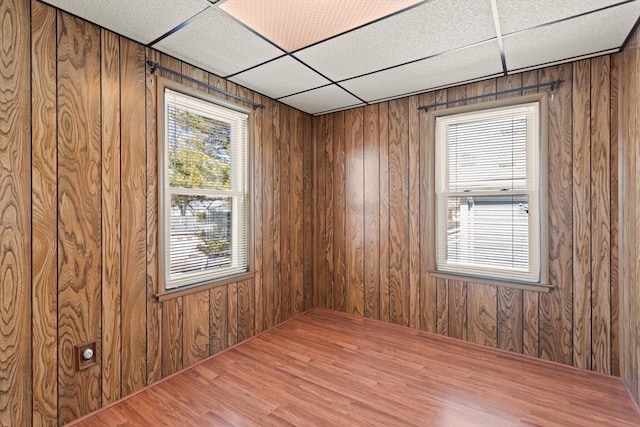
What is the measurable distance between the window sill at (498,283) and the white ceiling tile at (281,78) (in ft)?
7.12

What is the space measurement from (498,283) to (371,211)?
1415mm

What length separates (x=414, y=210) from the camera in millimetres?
3186

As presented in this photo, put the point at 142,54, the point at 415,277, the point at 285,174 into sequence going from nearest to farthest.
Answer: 1. the point at 142,54
2. the point at 415,277
3. the point at 285,174

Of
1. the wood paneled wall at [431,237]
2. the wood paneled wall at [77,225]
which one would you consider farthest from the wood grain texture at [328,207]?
the wood paneled wall at [77,225]

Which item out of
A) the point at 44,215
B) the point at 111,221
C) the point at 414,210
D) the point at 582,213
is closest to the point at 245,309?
the point at 111,221

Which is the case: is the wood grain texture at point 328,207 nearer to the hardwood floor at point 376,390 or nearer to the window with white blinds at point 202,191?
the hardwood floor at point 376,390

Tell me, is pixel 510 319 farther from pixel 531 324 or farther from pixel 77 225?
pixel 77 225

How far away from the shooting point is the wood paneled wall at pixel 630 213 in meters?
1.92

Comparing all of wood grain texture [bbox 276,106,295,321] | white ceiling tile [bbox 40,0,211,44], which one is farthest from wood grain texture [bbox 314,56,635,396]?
white ceiling tile [bbox 40,0,211,44]

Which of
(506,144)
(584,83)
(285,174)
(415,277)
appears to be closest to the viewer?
(584,83)

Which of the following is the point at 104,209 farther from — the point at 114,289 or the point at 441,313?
the point at 441,313

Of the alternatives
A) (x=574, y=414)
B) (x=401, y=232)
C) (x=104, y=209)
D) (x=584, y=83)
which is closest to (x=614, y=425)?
(x=574, y=414)

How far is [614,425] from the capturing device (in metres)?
1.83

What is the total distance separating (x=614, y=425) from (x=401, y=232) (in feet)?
6.58
